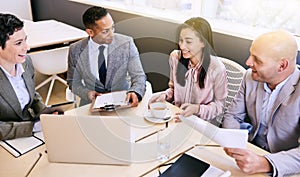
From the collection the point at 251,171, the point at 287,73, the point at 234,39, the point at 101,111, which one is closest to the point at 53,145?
the point at 101,111

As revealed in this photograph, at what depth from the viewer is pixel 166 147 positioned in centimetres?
137

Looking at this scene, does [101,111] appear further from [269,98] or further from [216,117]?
[269,98]

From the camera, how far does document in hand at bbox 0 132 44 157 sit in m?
1.36

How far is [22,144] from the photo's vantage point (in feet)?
4.65

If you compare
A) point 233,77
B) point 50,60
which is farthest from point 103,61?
point 50,60

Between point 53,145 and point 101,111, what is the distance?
0.45 m

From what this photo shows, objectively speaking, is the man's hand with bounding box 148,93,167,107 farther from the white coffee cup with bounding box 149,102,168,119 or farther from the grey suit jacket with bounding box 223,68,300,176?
the grey suit jacket with bounding box 223,68,300,176

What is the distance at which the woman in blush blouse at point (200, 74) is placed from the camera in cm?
178

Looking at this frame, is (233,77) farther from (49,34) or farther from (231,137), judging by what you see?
(49,34)

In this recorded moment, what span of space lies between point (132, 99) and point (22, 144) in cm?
63

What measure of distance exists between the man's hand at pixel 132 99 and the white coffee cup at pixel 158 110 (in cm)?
11

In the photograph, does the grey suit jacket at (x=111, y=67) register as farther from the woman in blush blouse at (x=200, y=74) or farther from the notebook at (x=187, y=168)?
the notebook at (x=187, y=168)

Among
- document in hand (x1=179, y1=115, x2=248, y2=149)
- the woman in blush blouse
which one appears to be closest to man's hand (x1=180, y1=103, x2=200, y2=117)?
the woman in blush blouse

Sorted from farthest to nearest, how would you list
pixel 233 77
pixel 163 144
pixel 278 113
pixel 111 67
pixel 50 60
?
pixel 50 60 → pixel 111 67 → pixel 233 77 → pixel 278 113 → pixel 163 144
